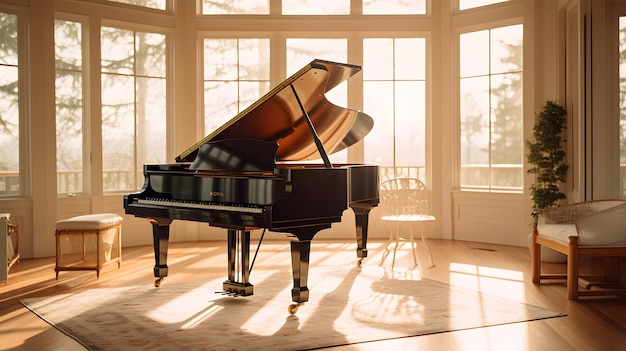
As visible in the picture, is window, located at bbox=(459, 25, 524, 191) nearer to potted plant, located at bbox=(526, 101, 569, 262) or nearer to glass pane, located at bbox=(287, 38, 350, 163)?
potted plant, located at bbox=(526, 101, 569, 262)

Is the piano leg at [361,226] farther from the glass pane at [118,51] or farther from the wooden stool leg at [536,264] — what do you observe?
the glass pane at [118,51]

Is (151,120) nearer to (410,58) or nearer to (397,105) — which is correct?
(397,105)

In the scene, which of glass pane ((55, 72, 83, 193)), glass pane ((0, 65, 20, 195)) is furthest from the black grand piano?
glass pane ((55, 72, 83, 193))

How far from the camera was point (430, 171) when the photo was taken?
29.0 feet

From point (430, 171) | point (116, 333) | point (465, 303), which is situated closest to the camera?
point (116, 333)

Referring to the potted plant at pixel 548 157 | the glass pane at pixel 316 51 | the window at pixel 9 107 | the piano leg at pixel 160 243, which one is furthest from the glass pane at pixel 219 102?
the potted plant at pixel 548 157

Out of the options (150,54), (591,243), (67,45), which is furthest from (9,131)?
(591,243)

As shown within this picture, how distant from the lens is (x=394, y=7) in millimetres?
8867

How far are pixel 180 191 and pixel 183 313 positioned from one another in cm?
96

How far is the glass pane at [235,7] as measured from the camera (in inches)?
346

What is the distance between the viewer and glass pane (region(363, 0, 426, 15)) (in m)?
8.86

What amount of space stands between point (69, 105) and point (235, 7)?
249cm

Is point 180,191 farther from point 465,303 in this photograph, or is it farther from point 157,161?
point 157,161

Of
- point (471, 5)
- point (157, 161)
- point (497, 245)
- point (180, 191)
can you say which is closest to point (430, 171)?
point (497, 245)
